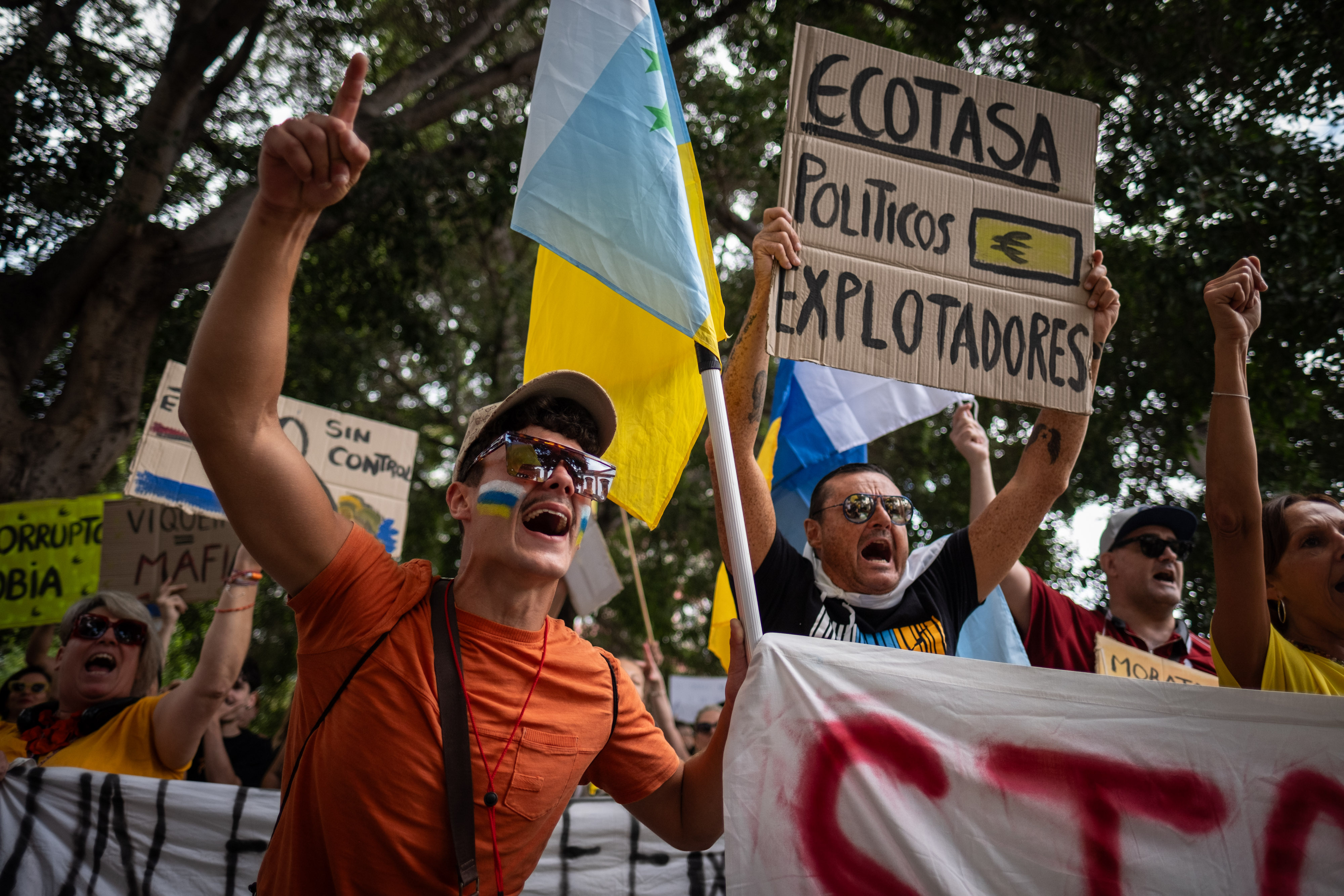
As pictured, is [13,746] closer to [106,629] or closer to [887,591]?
[106,629]

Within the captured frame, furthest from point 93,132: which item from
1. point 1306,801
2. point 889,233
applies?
point 1306,801

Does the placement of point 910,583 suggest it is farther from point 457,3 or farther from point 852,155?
point 457,3

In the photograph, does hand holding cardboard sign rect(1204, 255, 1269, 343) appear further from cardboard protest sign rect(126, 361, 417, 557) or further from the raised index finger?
cardboard protest sign rect(126, 361, 417, 557)

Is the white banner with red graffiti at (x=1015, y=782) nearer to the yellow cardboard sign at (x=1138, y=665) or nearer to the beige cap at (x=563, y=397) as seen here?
the beige cap at (x=563, y=397)

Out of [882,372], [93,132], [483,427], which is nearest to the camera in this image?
[483,427]

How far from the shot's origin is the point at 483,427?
7.13 ft

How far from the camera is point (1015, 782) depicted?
1.89 meters

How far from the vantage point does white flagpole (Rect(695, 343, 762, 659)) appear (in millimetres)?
2006

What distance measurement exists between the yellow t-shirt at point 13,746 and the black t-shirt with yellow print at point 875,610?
2.55 metres

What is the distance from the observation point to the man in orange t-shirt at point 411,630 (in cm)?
150

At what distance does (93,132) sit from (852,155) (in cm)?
734

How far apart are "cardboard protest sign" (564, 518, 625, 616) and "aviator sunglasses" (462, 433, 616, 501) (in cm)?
277

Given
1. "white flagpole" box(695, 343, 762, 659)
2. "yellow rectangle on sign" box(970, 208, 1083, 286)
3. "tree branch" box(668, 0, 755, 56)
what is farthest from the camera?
"tree branch" box(668, 0, 755, 56)

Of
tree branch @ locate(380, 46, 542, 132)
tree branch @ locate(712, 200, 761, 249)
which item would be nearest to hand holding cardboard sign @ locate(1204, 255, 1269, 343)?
tree branch @ locate(712, 200, 761, 249)
